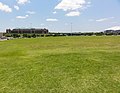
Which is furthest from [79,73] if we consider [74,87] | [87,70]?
[74,87]

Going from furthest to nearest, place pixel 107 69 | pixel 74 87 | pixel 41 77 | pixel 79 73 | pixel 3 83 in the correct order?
pixel 107 69 → pixel 79 73 → pixel 41 77 → pixel 3 83 → pixel 74 87

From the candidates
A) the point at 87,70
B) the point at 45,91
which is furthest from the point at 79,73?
the point at 45,91

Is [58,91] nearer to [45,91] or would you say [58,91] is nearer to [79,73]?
[45,91]

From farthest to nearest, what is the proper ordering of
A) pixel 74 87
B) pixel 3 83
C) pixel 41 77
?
pixel 41 77 < pixel 3 83 < pixel 74 87

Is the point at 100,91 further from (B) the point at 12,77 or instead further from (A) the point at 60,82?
(B) the point at 12,77

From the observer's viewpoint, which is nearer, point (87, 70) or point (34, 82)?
point (34, 82)

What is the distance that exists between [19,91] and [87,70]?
13.8ft

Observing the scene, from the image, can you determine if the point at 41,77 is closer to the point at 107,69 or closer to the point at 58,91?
the point at 58,91

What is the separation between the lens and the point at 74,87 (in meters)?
8.61

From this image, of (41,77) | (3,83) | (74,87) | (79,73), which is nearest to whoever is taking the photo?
(74,87)

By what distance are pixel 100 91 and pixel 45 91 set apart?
5.69 ft

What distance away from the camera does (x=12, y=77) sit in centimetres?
1033

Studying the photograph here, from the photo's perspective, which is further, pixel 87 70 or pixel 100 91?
pixel 87 70

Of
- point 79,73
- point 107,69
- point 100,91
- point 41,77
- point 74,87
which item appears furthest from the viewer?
point 107,69
